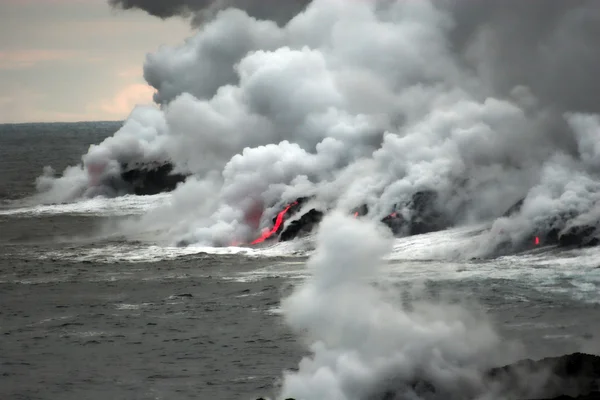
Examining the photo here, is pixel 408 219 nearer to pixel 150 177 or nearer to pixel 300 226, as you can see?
pixel 300 226

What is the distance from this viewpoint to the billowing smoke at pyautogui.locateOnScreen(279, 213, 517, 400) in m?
23.7

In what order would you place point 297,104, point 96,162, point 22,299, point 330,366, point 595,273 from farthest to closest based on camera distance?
1. point 96,162
2. point 297,104
3. point 22,299
4. point 595,273
5. point 330,366

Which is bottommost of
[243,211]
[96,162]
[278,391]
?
[278,391]

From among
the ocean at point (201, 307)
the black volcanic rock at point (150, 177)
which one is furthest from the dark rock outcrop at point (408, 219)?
the black volcanic rock at point (150, 177)

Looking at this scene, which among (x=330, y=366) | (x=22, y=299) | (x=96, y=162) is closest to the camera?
(x=330, y=366)

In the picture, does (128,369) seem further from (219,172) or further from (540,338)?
(219,172)

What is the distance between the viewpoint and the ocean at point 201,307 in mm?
30891

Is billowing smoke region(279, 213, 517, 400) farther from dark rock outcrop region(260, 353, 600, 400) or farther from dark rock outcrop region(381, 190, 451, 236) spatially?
dark rock outcrop region(381, 190, 451, 236)

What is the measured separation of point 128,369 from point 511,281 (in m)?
16.5

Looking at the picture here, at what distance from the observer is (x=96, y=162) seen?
96438mm

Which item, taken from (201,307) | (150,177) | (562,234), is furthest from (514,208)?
(150,177)

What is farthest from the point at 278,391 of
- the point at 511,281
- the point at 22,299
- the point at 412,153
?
the point at 412,153

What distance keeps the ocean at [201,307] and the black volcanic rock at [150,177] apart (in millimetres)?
33703

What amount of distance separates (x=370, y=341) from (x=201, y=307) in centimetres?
1615
